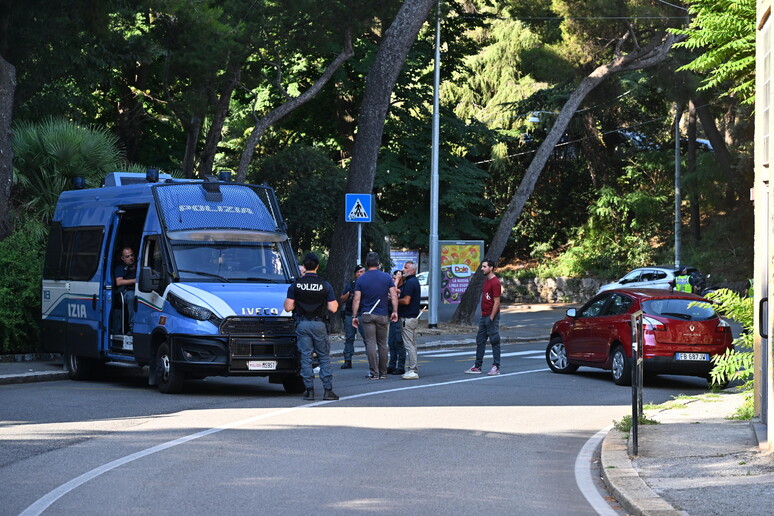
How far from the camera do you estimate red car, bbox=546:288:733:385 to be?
57.6ft

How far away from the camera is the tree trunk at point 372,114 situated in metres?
27.8

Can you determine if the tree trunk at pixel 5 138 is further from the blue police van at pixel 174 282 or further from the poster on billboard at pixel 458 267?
the poster on billboard at pixel 458 267

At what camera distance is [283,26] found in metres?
28.0

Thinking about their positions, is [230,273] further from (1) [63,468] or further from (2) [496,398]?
(1) [63,468]

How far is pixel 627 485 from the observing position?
9008mm

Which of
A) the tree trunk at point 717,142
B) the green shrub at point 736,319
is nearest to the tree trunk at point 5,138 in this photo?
the green shrub at point 736,319

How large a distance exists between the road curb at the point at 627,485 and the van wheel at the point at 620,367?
655 centimetres

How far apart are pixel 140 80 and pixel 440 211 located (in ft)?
40.4

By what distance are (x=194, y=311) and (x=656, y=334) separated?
707 centimetres

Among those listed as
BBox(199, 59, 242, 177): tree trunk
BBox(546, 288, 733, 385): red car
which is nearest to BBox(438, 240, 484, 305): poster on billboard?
BBox(199, 59, 242, 177): tree trunk

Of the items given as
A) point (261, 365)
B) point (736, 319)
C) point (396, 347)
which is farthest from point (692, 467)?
point (396, 347)

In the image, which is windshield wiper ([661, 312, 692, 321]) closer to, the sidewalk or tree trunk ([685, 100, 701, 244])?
the sidewalk

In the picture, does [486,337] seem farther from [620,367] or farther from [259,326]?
[259,326]

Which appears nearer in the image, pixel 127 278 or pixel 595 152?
pixel 127 278
